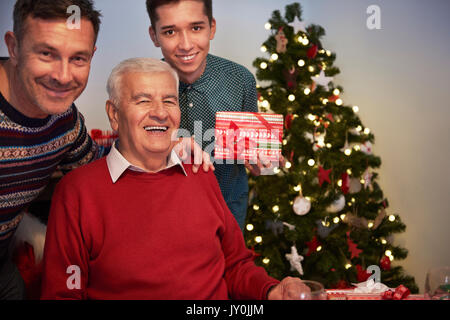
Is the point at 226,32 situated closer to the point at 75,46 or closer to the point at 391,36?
the point at 75,46

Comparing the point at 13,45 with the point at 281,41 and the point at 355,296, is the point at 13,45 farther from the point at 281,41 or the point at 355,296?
the point at 281,41

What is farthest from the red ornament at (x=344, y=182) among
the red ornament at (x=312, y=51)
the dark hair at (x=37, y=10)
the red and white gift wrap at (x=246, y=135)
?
the dark hair at (x=37, y=10)

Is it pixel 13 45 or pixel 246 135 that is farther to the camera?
pixel 246 135

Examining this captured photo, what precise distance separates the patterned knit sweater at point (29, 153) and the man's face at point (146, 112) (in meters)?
0.26

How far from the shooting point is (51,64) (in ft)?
4.89

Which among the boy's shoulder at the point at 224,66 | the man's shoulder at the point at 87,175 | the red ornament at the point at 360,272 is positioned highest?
the boy's shoulder at the point at 224,66

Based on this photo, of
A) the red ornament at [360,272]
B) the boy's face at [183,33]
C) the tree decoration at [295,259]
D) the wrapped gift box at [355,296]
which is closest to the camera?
the wrapped gift box at [355,296]

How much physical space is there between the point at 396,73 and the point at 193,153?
1227 mm

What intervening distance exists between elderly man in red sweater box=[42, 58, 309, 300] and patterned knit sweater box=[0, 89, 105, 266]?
185mm

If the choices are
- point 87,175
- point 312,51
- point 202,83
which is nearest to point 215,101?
point 202,83

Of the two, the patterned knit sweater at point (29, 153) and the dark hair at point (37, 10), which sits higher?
the dark hair at point (37, 10)

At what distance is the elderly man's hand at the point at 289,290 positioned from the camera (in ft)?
4.51

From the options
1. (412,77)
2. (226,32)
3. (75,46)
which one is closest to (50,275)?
(75,46)

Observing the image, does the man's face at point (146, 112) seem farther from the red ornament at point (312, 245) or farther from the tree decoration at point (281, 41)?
the red ornament at point (312, 245)
